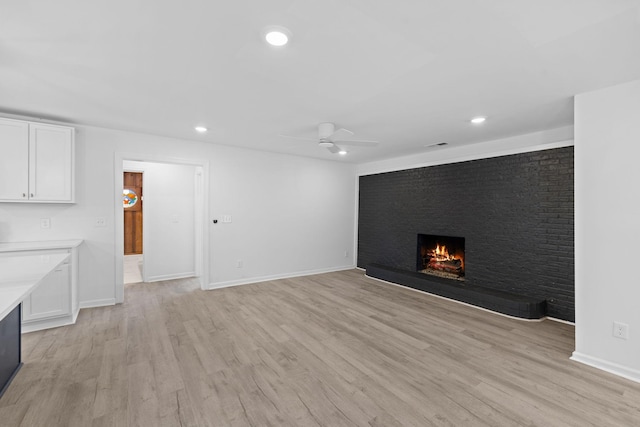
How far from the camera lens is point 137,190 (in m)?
8.41

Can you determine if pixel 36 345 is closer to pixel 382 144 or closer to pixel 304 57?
pixel 304 57

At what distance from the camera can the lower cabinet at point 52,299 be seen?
3004mm

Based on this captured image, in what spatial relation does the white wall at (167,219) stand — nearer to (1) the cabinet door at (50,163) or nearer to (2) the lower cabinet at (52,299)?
(1) the cabinet door at (50,163)

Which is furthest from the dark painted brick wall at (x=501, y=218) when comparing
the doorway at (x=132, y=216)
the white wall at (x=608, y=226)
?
the doorway at (x=132, y=216)

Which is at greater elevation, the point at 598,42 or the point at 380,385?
the point at 598,42

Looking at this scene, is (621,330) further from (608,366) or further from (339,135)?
(339,135)

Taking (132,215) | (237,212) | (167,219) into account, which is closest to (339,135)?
(237,212)

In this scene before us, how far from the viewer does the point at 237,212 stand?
16.3 feet

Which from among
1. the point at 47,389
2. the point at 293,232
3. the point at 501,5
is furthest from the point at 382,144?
the point at 47,389

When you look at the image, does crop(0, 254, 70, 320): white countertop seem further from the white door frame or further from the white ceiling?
the white door frame

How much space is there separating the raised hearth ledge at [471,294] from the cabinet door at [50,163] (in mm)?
4859

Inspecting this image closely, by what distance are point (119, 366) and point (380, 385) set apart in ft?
7.02

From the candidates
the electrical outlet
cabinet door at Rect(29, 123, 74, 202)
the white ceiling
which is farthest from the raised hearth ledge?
cabinet door at Rect(29, 123, 74, 202)

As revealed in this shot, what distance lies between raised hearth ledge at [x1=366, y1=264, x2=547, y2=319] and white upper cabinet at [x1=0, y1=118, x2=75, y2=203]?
487 cm
